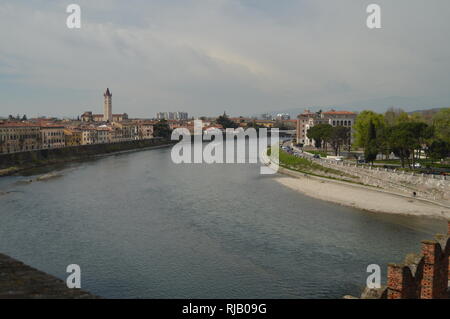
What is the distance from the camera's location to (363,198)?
3072cm

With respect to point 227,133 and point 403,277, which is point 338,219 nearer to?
point 403,277

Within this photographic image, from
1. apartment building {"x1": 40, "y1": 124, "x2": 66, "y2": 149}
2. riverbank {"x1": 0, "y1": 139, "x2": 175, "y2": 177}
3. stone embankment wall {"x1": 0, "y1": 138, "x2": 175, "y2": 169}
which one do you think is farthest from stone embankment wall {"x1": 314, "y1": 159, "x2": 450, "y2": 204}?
apartment building {"x1": 40, "y1": 124, "x2": 66, "y2": 149}

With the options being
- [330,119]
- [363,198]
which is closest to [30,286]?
[363,198]

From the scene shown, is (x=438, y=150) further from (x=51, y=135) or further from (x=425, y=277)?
(x=51, y=135)

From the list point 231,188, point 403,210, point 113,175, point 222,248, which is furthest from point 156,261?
point 113,175

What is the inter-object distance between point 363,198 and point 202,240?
15328 mm

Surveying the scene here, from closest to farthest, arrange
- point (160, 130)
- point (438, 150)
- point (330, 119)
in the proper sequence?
1. point (438, 150)
2. point (330, 119)
3. point (160, 130)

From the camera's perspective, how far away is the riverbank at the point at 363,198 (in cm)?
2620

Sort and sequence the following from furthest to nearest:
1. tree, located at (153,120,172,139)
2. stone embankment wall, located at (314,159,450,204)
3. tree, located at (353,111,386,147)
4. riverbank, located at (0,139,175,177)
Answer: tree, located at (153,120,172,139)
tree, located at (353,111,386,147)
riverbank, located at (0,139,175,177)
stone embankment wall, located at (314,159,450,204)

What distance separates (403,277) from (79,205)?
84.3 ft

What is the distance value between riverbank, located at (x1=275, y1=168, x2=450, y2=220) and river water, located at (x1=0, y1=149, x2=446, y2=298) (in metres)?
1.43

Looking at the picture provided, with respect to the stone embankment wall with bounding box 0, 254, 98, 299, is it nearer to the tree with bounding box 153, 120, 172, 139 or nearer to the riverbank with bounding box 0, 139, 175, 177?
the riverbank with bounding box 0, 139, 175, 177

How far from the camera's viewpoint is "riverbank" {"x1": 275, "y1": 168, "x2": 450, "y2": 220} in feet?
85.9
